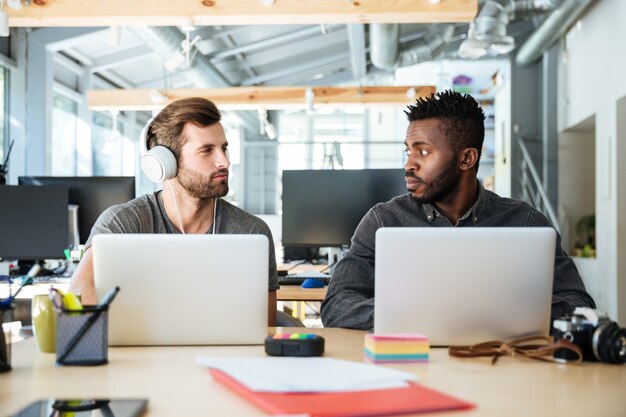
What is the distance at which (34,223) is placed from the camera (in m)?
3.49

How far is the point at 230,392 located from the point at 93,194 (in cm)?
278

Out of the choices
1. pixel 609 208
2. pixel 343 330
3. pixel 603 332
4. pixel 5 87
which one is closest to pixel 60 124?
pixel 5 87

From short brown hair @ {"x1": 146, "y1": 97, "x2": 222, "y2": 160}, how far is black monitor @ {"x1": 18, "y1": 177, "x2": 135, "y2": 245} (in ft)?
4.07

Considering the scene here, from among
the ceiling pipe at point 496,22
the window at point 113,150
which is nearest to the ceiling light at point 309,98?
the ceiling pipe at point 496,22

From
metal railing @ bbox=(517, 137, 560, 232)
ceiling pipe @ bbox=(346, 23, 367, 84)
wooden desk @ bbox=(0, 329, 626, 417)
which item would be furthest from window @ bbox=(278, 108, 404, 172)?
wooden desk @ bbox=(0, 329, 626, 417)

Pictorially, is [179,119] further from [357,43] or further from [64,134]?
[357,43]

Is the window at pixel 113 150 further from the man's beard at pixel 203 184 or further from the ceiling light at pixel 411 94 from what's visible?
the man's beard at pixel 203 184

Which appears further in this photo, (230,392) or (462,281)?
(462,281)

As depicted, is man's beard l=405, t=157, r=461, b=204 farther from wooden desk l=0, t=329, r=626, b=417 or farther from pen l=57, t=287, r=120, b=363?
pen l=57, t=287, r=120, b=363

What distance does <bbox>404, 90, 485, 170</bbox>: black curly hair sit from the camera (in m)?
2.32

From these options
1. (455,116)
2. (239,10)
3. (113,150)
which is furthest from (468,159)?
(113,150)

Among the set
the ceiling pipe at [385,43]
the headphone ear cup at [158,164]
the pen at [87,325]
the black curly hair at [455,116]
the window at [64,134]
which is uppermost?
the ceiling pipe at [385,43]

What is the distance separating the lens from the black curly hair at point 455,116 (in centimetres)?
232

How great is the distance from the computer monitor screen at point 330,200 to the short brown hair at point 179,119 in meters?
1.07
